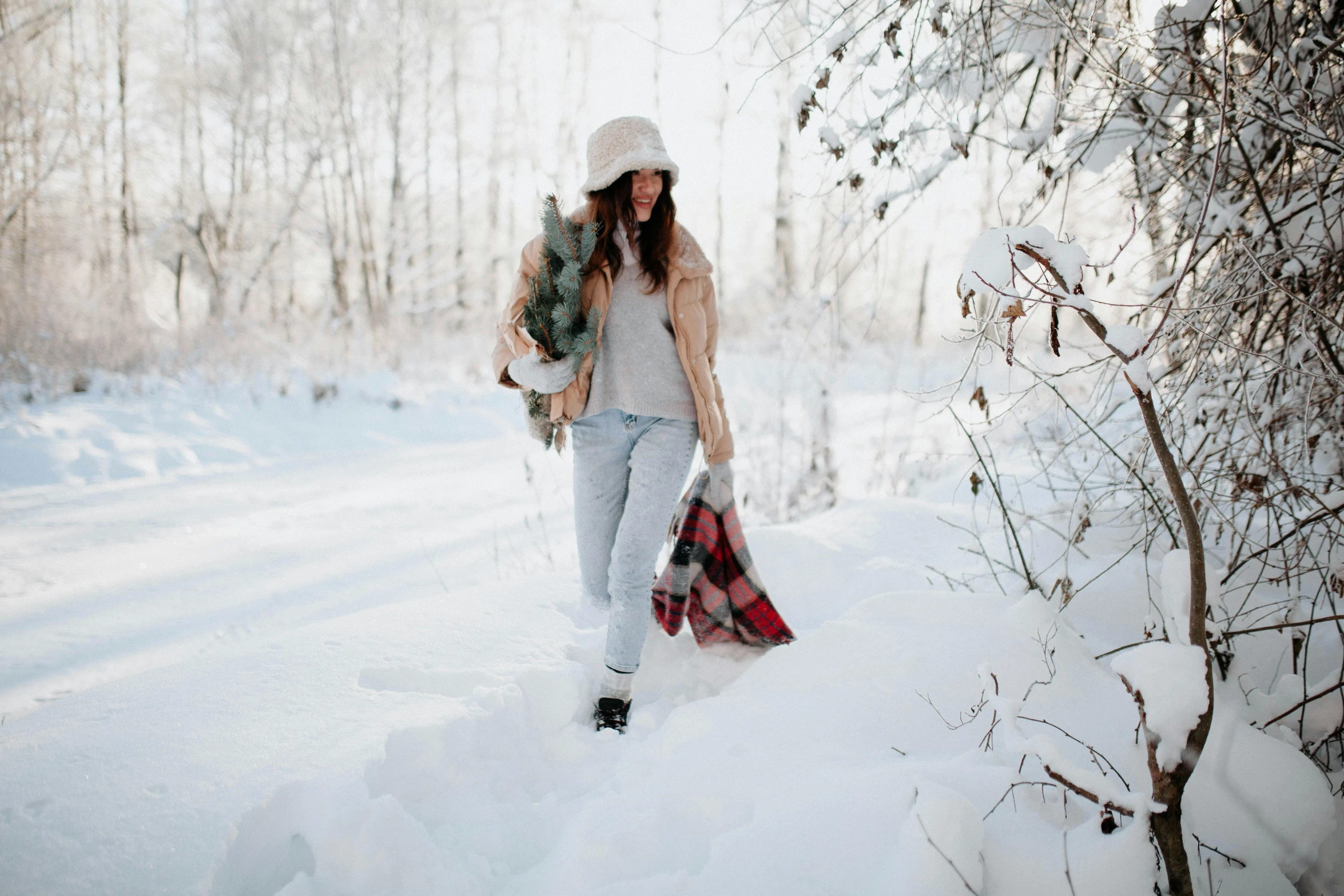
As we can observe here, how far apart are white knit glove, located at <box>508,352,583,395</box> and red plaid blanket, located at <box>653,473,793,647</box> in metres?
0.66

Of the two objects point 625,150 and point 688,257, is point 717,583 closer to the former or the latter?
point 688,257

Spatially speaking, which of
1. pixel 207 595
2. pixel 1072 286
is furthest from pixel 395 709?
pixel 207 595

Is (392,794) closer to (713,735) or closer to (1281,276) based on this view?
(713,735)

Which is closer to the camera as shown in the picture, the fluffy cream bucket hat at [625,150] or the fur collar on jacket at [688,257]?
the fluffy cream bucket hat at [625,150]

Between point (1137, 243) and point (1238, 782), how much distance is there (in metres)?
1.80

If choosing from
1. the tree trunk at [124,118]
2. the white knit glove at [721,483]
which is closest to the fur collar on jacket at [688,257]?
the white knit glove at [721,483]

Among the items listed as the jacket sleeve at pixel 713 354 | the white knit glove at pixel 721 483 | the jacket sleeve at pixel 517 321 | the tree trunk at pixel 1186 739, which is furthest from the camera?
the white knit glove at pixel 721 483

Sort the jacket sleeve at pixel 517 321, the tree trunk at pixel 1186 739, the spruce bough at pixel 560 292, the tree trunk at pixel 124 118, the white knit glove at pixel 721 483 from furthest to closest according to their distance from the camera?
the tree trunk at pixel 124 118
the white knit glove at pixel 721 483
the jacket sleeve at pixel 517 321
the spruce bough at pixel 560 292
the tree trunk at pixel 1186 739

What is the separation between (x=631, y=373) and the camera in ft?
6.18

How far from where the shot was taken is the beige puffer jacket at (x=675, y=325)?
1875 mm

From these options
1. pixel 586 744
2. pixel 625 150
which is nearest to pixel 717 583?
pixel 586 744

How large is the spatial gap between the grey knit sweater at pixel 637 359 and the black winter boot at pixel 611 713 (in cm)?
85

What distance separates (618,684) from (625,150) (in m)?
1.56

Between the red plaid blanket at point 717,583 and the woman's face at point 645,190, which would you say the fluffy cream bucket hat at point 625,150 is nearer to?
the woman's face at point 645,190
